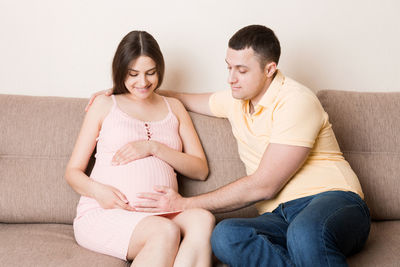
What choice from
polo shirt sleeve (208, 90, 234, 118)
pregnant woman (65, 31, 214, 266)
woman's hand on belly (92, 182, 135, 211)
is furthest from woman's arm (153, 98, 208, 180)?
woman's hand on belly (92, 182, 135, 211)

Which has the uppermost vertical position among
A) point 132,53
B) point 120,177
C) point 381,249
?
point 132,53

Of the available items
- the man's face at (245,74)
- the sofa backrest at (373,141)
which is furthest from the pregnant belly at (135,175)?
the sofa backrest at (373,141)

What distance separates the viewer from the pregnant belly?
1.79 meters

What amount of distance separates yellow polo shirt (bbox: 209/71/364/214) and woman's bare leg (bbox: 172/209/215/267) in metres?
0.36

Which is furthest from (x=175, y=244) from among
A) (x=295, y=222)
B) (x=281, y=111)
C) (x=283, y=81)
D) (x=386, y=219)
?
(x=386, y=219)

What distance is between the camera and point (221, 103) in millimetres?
2088

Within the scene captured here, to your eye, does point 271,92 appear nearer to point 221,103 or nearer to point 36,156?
point 221,103

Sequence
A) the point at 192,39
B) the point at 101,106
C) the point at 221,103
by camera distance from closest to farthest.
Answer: the point at 101,106
the point at 221,103
the point at 192,39

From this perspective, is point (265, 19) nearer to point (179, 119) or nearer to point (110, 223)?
point (179, 119)

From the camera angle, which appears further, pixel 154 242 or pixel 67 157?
pixel 67 157

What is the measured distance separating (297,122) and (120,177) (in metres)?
0.73

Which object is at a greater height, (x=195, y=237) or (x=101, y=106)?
(x=101, y=106)

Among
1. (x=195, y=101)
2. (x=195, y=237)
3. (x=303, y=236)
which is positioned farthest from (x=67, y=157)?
(x=303, y=236)

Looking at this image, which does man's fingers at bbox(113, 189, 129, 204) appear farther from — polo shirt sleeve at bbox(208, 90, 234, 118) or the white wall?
the white wall
